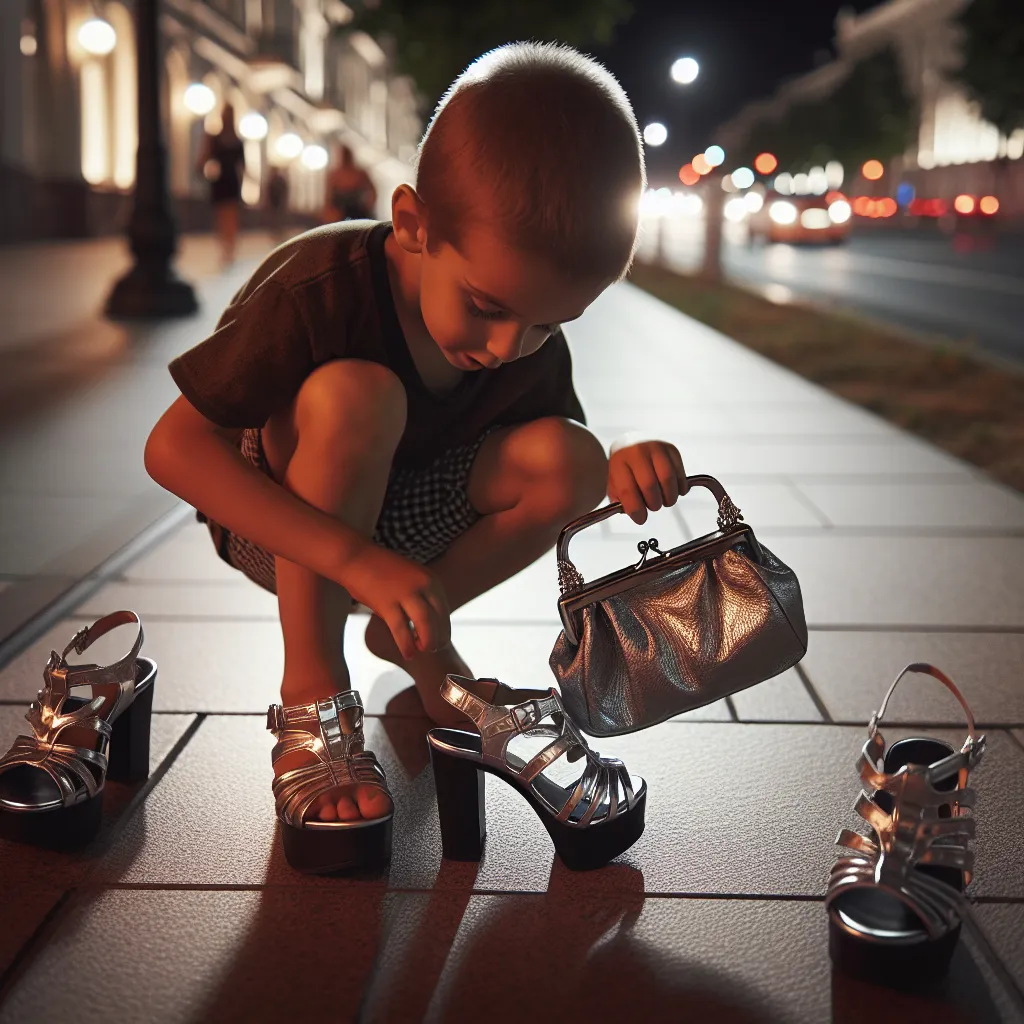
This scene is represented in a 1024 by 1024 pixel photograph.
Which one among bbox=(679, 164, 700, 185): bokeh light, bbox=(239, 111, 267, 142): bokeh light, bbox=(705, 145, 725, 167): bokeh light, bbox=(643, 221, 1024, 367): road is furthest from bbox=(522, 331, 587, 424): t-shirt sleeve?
bbox=(679, 164, 700, 185): bokeh light

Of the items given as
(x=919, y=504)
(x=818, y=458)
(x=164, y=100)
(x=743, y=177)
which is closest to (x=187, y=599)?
(x=919, y=504)

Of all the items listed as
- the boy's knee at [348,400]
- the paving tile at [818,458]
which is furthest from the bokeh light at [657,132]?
the boy's knee at [348,400]

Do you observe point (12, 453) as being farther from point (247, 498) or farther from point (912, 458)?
point (912, 458)

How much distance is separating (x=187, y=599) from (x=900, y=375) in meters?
4.93

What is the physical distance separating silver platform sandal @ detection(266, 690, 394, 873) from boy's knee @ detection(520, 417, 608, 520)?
44 cm

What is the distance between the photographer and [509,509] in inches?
74.8

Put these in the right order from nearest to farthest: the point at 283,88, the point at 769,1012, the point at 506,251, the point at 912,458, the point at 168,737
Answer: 1. the point at 769,1012
2. the point at 506,251
3. the point at 168,737
4. the point at 912,458
5. the point at 283,88

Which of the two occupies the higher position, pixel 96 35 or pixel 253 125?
pixel 96 35

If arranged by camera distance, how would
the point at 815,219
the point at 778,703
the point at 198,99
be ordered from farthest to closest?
the point at 815,219
the point at 198,99
the point at 778,703

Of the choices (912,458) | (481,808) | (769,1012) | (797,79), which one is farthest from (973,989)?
(797,79)

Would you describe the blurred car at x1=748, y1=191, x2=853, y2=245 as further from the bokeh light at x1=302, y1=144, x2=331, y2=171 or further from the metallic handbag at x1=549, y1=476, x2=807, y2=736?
the metallic handbag at x1=549, y1=476, x2=807, y2=736

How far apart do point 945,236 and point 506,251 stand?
34180mm

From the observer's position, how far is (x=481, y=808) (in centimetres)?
150

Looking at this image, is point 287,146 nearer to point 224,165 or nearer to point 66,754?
point 224,165
